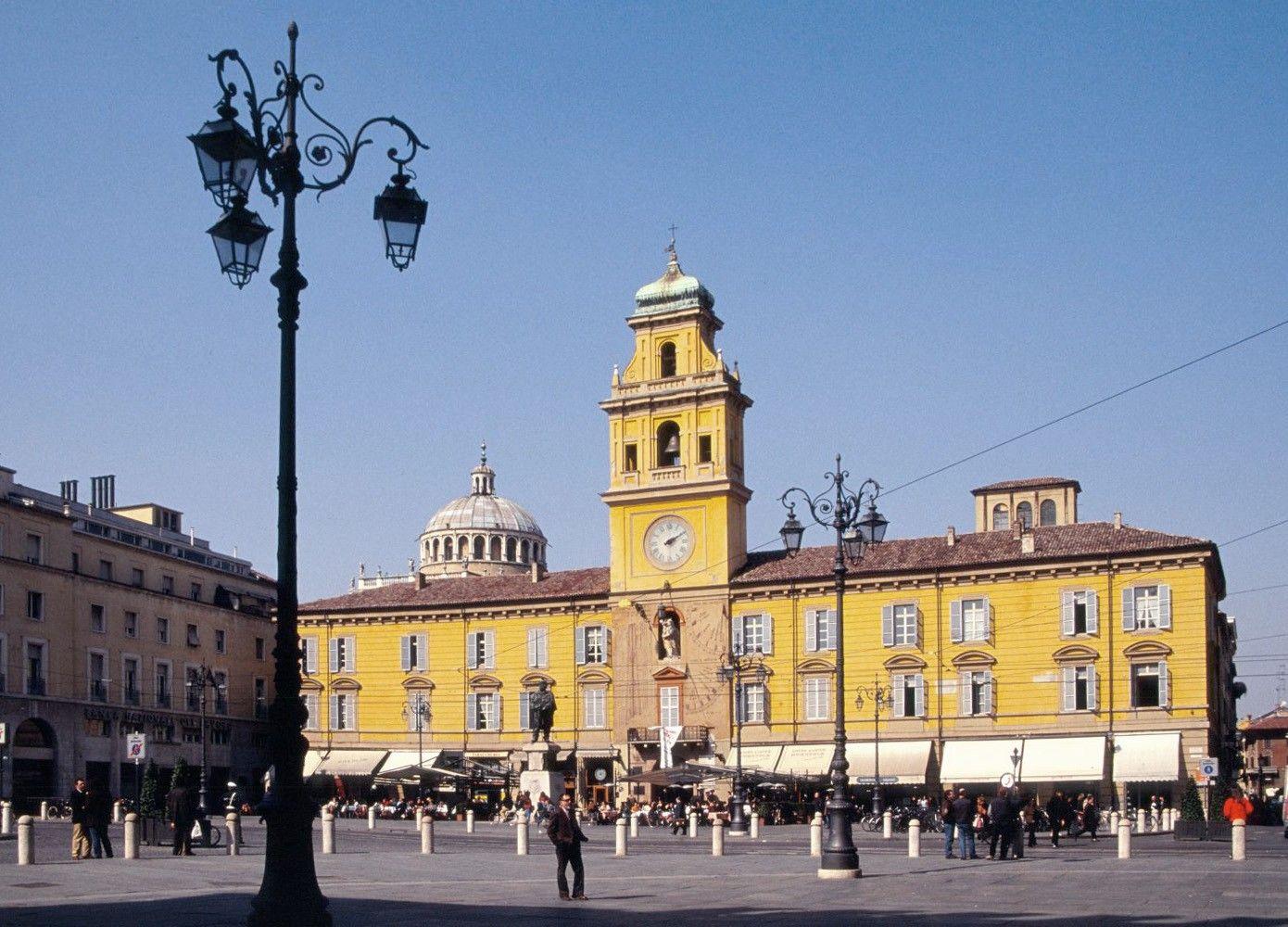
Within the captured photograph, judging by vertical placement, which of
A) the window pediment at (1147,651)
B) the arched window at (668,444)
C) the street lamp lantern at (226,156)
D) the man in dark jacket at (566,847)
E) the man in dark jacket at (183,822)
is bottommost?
the man in dark jacket at (183,822)

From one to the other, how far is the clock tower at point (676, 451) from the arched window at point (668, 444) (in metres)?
0.04

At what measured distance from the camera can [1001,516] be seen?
83.9 m

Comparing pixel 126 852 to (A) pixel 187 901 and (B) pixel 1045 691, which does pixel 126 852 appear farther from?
(B) pixel 1045 691

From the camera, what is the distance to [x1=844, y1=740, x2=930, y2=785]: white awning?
2464 inches

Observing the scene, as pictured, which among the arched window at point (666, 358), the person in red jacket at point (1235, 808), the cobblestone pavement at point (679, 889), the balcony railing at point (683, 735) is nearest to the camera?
the cobblestone pavement at point (679, 889)

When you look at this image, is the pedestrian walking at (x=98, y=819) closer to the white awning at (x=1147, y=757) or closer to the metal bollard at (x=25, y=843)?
the metal bollard at (x=25, y=843)

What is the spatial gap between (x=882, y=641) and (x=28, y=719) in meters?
33.0

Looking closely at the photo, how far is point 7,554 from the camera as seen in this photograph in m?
62.3

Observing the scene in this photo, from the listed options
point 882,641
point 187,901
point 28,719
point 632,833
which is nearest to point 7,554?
point 28,719

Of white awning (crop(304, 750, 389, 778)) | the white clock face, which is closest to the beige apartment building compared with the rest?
white awning (crop(304, 750, 389, 778))

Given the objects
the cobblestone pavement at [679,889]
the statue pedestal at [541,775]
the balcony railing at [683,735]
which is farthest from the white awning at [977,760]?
the cobblestone pavement at [679,889]

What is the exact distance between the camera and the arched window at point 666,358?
234 ft

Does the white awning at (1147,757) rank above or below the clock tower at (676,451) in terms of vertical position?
below

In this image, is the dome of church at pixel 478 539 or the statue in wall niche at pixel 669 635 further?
the dome of church at pixel 478 539
